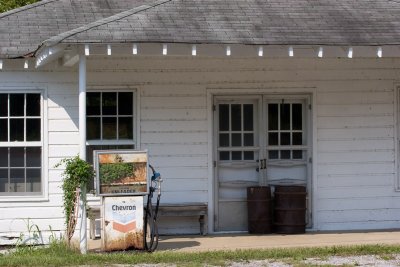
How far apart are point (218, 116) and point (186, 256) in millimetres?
3476

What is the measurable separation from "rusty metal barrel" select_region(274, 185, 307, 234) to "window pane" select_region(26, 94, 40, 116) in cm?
417

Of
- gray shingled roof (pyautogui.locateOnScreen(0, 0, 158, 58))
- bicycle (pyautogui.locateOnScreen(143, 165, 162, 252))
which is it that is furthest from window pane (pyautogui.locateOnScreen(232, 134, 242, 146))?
gray shingled roof (pyautogui.locateOnScreen(0, 0, 158, 58))

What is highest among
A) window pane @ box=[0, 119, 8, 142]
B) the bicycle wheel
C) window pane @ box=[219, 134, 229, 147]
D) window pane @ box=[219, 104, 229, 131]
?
window pane @ box=[219, 104, 229, 131]

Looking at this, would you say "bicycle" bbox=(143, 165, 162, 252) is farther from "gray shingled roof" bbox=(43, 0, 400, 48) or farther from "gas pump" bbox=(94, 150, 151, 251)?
"gray shingled roof" bbox=(43, 0, 400, 48)

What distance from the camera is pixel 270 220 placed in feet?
44.7

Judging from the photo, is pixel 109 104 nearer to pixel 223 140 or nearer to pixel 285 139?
pixel 223 140

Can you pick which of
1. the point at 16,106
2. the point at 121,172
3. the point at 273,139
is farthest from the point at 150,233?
the point at 16,106

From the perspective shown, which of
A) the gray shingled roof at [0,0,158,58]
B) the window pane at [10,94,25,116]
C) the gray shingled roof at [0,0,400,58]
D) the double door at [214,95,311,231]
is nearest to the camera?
the gray shingled roof at [0,0,400,58]

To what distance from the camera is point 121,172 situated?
11602 mm

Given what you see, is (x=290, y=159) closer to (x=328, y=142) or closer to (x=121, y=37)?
(x=328, y=142)

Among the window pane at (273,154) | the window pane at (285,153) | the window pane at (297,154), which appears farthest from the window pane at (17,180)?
the window pane at (297,154)

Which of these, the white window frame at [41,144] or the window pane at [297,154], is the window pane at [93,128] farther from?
the window pane at [297,154]

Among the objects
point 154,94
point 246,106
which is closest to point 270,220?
point 246,106

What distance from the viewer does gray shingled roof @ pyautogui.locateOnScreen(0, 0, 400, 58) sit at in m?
11.7
